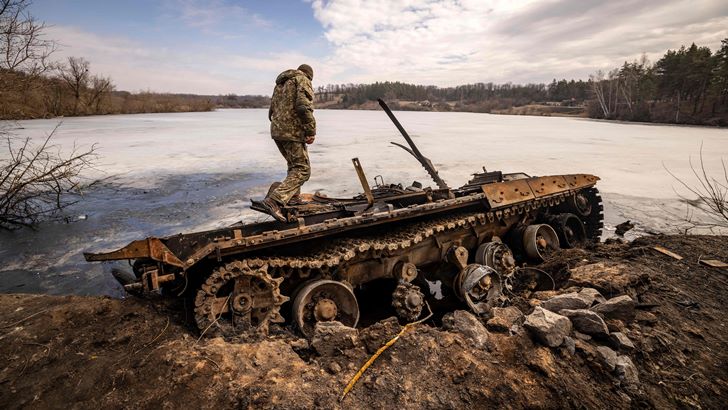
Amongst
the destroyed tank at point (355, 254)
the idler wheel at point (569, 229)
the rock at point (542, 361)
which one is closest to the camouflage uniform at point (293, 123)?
the destroyed tank at point (355, 254)

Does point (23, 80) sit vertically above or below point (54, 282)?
above

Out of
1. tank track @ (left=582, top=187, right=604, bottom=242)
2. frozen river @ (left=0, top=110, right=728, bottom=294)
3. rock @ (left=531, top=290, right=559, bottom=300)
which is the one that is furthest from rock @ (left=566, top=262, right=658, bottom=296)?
frozen river @ (left=0, top=110, right=728, bottom=294)

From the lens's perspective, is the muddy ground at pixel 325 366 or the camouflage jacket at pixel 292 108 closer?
the muddy ground at pixel 325 366

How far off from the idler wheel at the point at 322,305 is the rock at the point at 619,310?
2448 mm

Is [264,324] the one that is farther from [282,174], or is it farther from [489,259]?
[282,174]

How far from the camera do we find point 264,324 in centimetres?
357

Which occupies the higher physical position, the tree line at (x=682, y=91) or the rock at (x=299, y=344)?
the tree line at (x=682, y=91)

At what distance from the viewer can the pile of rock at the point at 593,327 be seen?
9.89 feet

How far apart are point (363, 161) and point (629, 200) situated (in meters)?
8.25

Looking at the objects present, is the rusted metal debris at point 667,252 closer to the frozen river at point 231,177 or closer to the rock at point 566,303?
the frozen river at point 231,177

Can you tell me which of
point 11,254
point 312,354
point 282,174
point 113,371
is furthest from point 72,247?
point 282,174

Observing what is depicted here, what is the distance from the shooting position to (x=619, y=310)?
12.1 feet

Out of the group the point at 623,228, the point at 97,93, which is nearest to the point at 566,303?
the point at 623,228

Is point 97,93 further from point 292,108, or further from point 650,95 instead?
point 650,95
